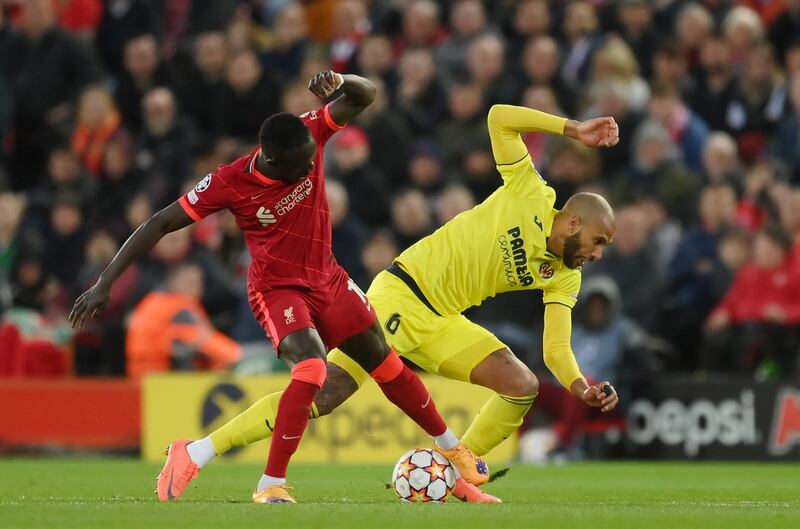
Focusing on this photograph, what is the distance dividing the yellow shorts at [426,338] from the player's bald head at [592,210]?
0.93 meters

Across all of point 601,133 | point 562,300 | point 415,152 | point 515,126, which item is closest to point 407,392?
point 562,300

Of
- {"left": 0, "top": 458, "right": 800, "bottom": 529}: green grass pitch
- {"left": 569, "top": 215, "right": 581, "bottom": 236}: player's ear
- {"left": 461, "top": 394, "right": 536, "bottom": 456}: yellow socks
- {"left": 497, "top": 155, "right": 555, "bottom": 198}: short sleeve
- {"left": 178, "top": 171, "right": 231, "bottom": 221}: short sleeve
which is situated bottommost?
{"left": 0, "top": 458, "right": 800, "bottom": 529}: green grass pitch

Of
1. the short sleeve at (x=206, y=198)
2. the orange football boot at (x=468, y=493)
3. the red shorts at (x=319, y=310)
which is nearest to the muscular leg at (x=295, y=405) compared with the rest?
the red shorts at (x=319, y=310)

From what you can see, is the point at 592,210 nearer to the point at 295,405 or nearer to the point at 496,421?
the point at 496,421

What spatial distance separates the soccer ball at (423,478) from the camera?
30.6ft

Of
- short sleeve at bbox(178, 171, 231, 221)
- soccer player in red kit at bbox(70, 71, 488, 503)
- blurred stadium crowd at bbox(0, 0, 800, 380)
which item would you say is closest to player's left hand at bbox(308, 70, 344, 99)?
soccer player in red kit at bbox(70, 71, 488, 503)

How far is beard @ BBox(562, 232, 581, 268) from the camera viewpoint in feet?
31.9

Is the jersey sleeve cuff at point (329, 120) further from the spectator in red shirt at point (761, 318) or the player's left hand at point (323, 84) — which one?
the spectator in red shirt at point (761, 318)

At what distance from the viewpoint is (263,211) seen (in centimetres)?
923

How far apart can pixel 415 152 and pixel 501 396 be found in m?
7.84

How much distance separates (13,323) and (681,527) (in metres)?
9.80

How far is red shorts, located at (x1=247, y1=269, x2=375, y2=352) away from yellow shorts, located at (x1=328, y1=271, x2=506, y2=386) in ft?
1.36

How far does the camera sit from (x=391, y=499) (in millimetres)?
9797

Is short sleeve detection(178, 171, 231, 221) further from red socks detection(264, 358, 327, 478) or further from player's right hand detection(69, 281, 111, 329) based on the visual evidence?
red socks detection(264, 358, 327, 478)
